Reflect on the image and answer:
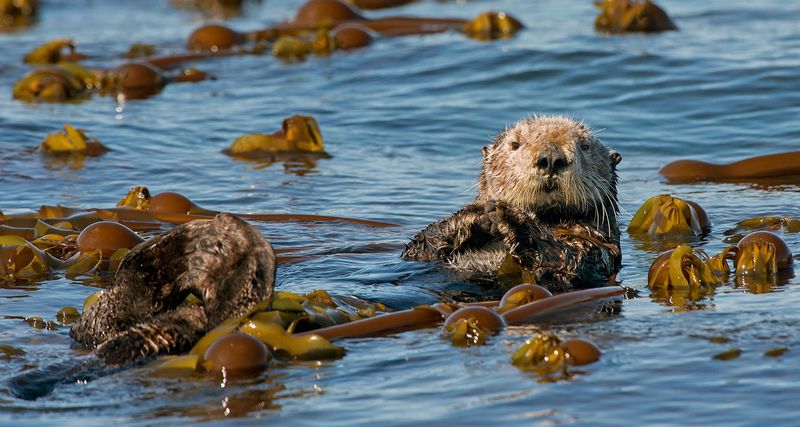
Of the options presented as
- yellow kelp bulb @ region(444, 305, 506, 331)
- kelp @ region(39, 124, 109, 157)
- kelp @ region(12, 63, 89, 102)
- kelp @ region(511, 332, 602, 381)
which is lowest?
kelp @ region(511, 332, 602, 381)

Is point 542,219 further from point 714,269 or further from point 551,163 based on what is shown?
point 714,269

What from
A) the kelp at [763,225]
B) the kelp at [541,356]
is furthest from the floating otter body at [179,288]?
the kelp at [763,225]

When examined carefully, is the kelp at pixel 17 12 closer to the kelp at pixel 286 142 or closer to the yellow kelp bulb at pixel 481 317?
the kelp at pixel 286 142

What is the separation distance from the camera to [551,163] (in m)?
5.37

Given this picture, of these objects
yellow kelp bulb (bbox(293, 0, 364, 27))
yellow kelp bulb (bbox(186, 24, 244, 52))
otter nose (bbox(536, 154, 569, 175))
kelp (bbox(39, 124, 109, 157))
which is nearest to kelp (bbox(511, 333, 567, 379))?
→ otter nose (bbox(536, 154, 569, 175))

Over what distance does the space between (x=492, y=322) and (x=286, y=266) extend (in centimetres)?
173

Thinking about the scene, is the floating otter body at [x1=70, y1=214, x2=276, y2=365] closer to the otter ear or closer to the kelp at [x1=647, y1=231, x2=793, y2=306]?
the kelp at [x1=647, y1=231, x2=793, y2=306]

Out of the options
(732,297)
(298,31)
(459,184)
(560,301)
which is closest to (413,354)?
(560,301)

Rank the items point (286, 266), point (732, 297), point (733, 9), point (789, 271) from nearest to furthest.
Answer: point (732, 297), point (789, 271), point (286, 266), point (733, 9)

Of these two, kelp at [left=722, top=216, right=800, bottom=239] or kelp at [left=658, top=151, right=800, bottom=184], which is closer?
kelp at [left=722, top=216, right=800, bottom=239]

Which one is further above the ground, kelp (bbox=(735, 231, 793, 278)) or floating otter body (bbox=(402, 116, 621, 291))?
floating otter body (bbox=(402, 116, 621, 291))

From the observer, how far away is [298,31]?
579 inches

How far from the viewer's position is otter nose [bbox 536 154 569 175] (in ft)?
17.6

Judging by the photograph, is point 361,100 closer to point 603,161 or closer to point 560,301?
point 603,161
